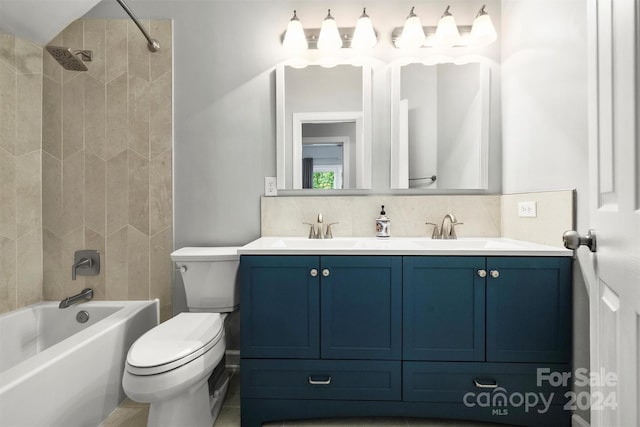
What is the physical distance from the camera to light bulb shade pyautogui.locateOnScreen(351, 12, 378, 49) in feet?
6.17

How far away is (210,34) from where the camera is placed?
6.56ft

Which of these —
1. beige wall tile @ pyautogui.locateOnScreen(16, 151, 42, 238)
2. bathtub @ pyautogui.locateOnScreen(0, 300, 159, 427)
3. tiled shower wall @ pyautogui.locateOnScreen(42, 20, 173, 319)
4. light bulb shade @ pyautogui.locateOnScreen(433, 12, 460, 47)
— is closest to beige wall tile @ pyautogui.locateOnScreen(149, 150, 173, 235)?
tiled shower wall @ pyautogui.locateOnScreen(42, 20, 173, 319)

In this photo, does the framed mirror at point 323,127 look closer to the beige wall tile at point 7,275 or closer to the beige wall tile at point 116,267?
the beige wall tile at point 116,267

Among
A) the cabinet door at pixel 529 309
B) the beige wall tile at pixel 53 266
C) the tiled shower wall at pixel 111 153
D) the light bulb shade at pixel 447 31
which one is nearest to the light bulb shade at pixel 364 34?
the light bulb shade at pixel 447 31

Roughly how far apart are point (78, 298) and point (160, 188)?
2.66ft

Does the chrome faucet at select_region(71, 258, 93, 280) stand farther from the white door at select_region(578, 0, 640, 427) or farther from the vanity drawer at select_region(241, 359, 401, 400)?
the white door at select_region(578, 0, 640, 427)

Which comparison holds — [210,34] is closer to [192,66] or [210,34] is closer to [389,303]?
[192,66]

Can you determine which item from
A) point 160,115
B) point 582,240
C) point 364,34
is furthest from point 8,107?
point 582,240

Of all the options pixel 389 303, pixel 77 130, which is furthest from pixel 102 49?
pixel 389 303

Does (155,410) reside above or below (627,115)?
below

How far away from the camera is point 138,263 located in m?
2.00

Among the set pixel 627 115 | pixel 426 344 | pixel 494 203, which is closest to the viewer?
pixel 627 115

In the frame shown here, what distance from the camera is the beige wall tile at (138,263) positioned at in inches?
78.7

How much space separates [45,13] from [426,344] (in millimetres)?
2655
